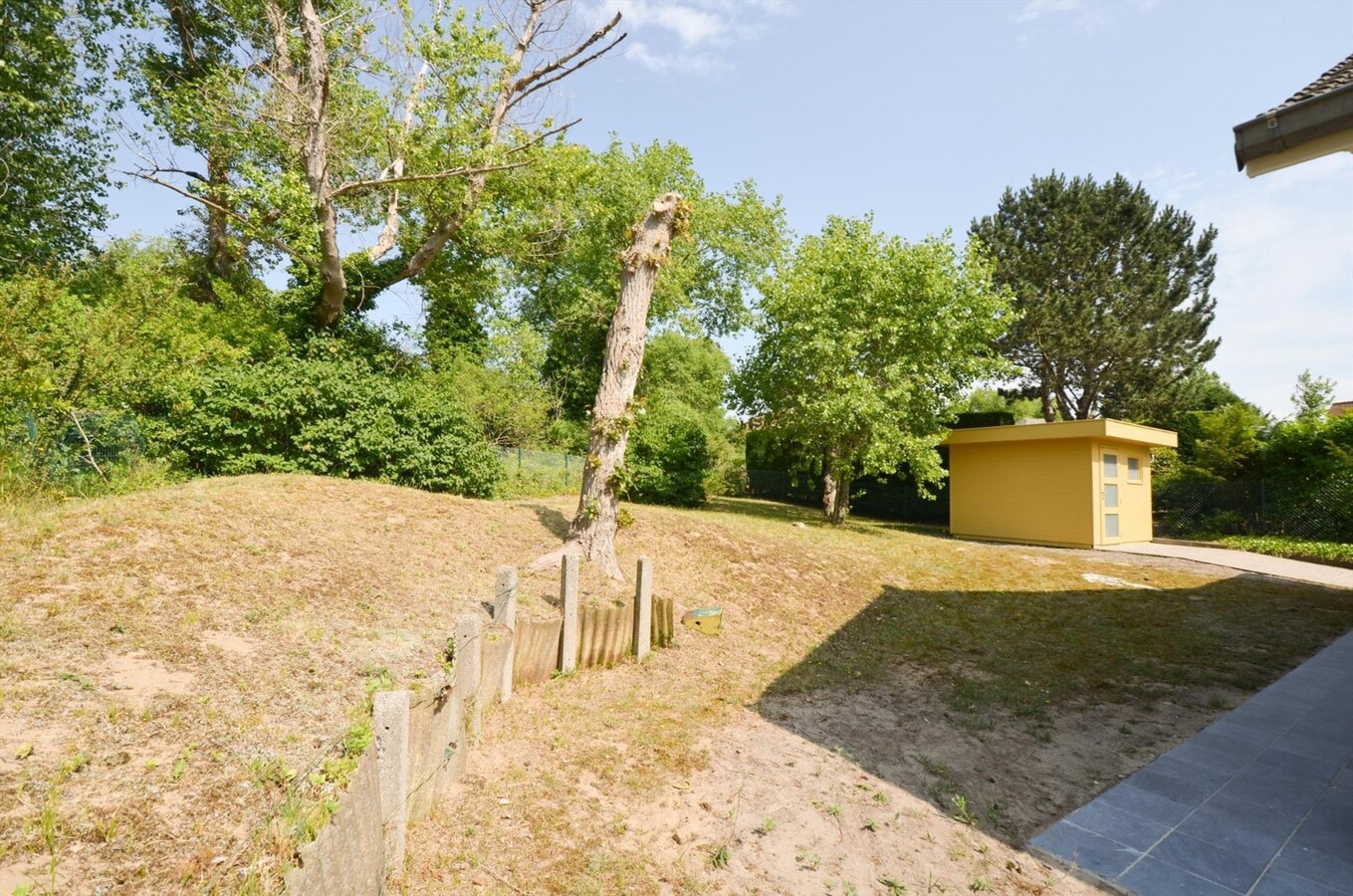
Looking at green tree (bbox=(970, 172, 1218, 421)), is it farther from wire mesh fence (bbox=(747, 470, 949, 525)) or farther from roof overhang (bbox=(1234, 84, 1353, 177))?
roof overhang (bbox=(1234, 84, 1353, 177))

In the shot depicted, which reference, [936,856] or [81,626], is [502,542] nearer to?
[81,626]

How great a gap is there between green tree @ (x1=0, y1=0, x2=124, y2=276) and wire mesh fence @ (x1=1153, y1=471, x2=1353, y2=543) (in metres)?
30.7

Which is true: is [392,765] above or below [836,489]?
below

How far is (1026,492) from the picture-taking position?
17.4m

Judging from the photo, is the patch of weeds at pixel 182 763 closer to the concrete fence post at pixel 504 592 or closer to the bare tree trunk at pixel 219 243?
the concrete fence post at pixel 504 592

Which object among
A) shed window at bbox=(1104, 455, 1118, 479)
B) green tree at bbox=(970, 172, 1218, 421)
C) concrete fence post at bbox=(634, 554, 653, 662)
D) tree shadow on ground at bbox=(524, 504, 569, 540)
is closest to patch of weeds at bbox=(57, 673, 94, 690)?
concrete fence post at bbox=(634, 554, 653, 662)

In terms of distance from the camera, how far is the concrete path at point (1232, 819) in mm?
3068

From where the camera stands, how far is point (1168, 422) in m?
27.5

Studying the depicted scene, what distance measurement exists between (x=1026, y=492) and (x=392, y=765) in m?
18.6

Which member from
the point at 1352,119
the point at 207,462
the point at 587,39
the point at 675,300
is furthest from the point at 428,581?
the point at 675,300

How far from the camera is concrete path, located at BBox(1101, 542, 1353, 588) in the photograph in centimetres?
1211

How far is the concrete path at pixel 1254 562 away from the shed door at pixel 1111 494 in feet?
1.25

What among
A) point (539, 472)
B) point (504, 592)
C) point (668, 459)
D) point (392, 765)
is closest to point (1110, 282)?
point (668, 459)

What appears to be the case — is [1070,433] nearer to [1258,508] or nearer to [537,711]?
[1258,508]
